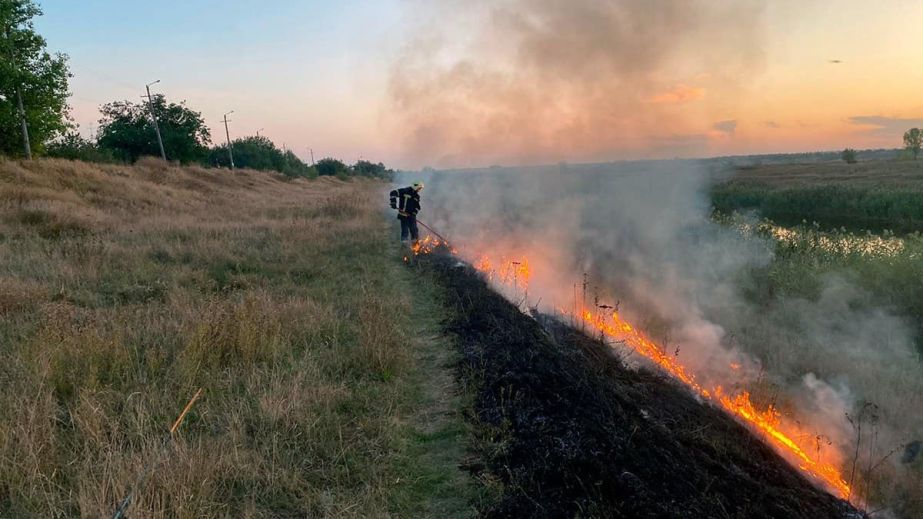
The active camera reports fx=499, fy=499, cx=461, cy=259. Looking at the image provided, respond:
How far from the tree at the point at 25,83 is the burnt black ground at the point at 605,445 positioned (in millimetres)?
25654

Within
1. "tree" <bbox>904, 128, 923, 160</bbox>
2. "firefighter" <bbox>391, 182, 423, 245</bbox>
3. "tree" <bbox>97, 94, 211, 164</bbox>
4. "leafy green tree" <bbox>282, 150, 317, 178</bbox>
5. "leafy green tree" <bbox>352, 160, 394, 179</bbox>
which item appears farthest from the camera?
"leafy green tree" <bbox>352, 160, 394, 179</bbox>

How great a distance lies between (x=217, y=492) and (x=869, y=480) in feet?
21.6

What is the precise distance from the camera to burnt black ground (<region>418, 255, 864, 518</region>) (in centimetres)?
382

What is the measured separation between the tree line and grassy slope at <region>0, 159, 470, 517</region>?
15.9m

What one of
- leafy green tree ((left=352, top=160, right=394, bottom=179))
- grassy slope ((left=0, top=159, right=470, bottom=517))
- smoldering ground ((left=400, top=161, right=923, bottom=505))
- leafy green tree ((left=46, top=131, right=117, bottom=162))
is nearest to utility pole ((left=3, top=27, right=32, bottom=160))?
leafy green tree ((left=46, top=131, right=117, bottom=162))

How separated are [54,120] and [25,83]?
7.65 feet

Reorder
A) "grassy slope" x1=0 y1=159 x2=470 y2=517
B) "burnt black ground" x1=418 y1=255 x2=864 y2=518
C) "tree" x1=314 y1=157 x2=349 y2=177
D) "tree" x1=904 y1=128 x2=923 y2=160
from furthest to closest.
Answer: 1. "tree" x1=314 y1=157 x2=349 y2=177
2. "tree" x1=904 y1=128 x2=923 y2=160
3. "burnt black ground" x1=418 y1=255 x2=864 y2=518
4. "grassy slope" x1=0 y1=159 x2=470 y2=517

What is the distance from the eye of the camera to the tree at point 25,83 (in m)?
21.2

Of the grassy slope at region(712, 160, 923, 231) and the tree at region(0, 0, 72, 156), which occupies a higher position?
the tree at region(0, 0, 72, 156)

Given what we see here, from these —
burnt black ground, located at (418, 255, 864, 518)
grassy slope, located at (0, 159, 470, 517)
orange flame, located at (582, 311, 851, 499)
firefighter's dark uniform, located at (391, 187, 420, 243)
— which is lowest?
orange flame, located at (582, 311, 851, 499)

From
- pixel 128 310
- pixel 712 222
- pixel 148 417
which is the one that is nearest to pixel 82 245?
pixel 128 310

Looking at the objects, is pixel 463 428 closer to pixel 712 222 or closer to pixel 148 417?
pixel 148 417

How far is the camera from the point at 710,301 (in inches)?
454

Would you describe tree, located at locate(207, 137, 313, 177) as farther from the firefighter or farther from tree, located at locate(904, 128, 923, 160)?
tree, located at locate(904, 128, 923, 160)
